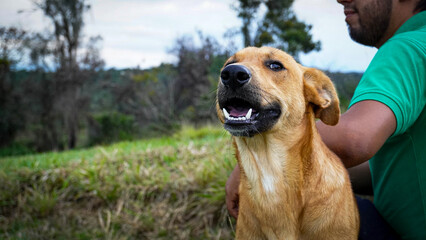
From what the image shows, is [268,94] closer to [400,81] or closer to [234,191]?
[400,81]

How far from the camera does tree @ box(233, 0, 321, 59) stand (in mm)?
10625

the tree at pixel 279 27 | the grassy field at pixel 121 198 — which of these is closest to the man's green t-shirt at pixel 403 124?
the grassy field at pixel 121 198

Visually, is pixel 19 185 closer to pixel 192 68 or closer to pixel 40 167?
pixel 40 167

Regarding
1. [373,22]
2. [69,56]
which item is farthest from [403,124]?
[69,56]

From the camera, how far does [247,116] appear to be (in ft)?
5.97

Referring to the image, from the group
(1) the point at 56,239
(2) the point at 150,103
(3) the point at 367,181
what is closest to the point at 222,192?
(3) the point at 367,181

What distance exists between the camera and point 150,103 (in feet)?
71.1

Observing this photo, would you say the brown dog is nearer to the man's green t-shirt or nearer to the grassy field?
the man's green t-shirt

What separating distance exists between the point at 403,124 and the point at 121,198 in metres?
3.83

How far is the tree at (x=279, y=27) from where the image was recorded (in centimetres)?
1062

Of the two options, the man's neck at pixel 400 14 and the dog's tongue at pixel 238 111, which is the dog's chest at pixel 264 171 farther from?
the man's neck at pixel 400 14

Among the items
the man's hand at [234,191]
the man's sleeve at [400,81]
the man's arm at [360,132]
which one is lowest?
the man's hand at [234,191]

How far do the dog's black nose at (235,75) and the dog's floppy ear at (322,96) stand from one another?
0.46m

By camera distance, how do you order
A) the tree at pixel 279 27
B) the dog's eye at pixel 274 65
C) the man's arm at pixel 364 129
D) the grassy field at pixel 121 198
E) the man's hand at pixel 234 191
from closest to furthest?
the man's arm at pixel 364 129 → the dog's eye at pixel 274 65 → the man's hand at pixel 234 191 → the grassy field at pixel 121 198 → the tree at pixel 279 27
